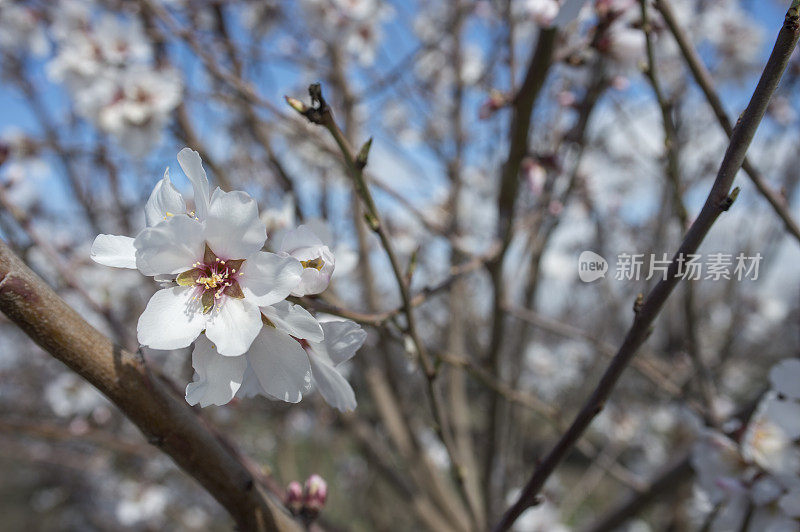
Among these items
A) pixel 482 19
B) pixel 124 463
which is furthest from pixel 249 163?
pixel 124 463

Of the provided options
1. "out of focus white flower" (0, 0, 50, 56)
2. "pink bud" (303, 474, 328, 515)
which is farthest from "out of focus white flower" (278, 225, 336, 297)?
"out of focus white flower" (0, 0, 50, 56)

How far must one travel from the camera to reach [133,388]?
0.74 metres

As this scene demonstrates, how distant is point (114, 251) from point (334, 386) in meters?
0.36

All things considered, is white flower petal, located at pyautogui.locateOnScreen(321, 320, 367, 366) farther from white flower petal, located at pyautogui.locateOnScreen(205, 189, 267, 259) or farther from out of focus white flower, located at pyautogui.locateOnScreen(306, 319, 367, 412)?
white flower petal, located at pyautogui.locateOnScreen(205, 189, 267, 259)

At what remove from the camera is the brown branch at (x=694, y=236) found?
0.68m

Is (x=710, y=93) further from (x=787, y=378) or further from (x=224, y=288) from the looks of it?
(x=224, y=288)

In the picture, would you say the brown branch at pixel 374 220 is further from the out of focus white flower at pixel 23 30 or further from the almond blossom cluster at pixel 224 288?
the out of focus white flower at pixel 23 30

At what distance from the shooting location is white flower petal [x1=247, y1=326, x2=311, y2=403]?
740mm

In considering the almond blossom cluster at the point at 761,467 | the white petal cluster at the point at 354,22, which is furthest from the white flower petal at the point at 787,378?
the white petal cluster at the point at 354,22

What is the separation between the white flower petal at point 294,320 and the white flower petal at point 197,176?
16 cm

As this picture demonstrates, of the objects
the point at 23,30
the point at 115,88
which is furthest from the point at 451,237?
the point at 23,30

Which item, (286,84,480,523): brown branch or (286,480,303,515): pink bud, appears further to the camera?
(286,480,303,515): pink bud

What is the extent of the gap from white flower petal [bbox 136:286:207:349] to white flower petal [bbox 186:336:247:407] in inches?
1.1

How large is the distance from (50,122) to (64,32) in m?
1.33
